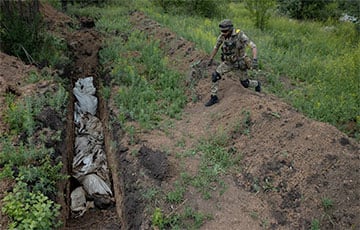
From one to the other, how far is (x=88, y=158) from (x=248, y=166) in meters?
2.88

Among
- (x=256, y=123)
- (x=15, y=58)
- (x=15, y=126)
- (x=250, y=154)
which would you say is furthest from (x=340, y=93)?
(x=15, y=58)

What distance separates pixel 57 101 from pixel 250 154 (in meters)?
3.55

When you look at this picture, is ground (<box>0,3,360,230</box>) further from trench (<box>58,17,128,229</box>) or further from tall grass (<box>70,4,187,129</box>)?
tall grass (<box>70,4,187,129</box>)

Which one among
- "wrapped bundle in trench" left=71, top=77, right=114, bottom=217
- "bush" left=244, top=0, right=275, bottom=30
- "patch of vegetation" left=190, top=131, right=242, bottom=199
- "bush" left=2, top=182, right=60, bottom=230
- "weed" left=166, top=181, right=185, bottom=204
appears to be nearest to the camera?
"bush" left=2, top=182, right=60, bottom=230

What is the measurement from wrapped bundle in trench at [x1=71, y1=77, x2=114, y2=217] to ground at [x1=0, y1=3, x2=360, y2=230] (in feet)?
0.60

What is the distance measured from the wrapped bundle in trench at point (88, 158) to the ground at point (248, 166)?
0.60ft

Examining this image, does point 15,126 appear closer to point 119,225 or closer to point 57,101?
point 57,101

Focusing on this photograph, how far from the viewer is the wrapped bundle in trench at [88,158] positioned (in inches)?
226

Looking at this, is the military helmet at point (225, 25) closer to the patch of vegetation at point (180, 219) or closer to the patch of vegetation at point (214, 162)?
the patch of vegetation at point (214, 162)

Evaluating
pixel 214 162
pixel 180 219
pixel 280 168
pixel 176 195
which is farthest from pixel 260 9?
pixel 180 219

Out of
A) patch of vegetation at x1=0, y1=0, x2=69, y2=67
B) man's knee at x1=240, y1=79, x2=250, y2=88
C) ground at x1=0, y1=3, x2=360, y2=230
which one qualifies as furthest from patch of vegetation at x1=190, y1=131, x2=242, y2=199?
patch of vegetation at x1=0, y1=0, x2=69, y2=67

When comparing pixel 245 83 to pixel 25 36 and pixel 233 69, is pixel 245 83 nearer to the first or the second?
pixel 233 69

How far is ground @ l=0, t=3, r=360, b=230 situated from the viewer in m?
4.44

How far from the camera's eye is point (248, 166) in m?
5.11
